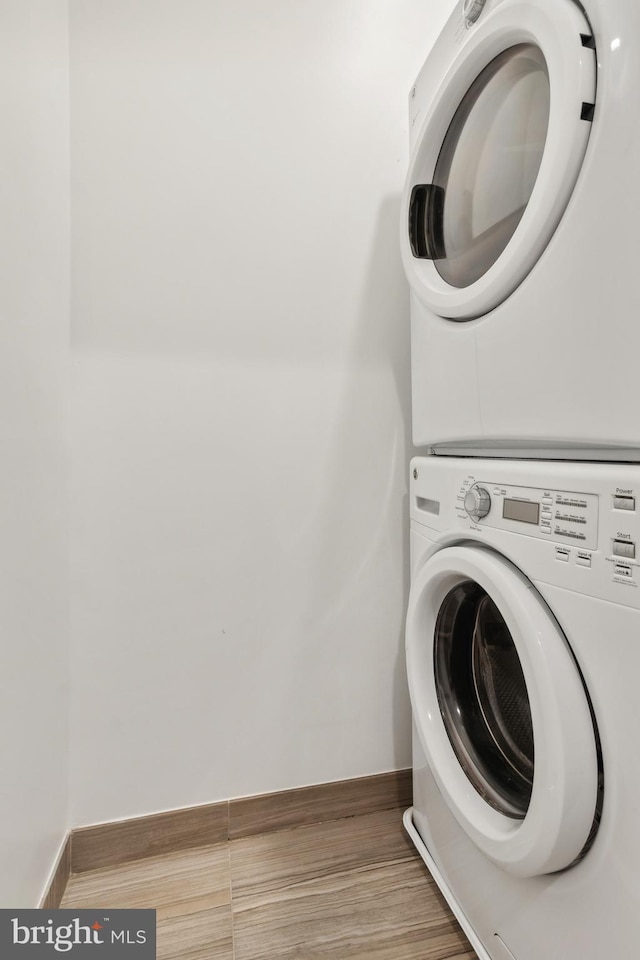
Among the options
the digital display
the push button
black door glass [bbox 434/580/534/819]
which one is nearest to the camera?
the push button

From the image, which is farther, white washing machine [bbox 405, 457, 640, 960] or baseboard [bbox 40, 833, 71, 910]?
baseboard [bbox 40, 833, 71, 910]

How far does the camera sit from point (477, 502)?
2.62 ft

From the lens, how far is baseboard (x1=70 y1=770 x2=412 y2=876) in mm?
1104

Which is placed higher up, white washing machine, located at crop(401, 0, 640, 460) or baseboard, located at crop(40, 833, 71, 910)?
white washing machine, located at crop(401, 0, 640, 460)

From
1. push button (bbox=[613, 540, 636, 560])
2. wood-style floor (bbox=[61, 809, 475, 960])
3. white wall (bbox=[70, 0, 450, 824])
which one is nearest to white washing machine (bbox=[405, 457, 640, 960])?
push button (bbox=[613, 540, 636, 560])

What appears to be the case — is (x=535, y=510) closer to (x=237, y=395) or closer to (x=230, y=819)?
(x=237, y=395)

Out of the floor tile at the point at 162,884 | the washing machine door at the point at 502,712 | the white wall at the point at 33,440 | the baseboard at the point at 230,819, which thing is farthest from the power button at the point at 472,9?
the floor tile at the point at 162,884

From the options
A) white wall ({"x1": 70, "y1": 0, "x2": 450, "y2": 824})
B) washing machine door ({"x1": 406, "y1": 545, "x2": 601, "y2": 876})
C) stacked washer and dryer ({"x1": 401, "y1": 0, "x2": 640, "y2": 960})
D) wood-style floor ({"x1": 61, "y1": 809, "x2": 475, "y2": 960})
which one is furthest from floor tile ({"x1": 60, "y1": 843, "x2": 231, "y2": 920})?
washing machine door ({"x1": 406, "y1": 545, "x2": 601, "y2": 876})

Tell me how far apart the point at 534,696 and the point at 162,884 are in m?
0.92

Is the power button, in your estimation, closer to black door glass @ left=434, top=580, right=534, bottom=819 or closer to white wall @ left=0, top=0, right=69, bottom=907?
white wall @ left=0, top=0, right=69, bottom=907

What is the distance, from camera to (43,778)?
0.93 metres

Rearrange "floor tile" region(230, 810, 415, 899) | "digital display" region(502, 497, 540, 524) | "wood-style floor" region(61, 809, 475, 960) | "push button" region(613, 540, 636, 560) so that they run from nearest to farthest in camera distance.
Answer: "push button" region(613, 540, 636, 560)
"digital display" region(502, 497, 540, 524)
"wood-style floor" region(61, 809, 475, 960)
"floor tile" region(230, 810, 415, 899)

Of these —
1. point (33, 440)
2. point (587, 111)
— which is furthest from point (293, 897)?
point (587, 111)

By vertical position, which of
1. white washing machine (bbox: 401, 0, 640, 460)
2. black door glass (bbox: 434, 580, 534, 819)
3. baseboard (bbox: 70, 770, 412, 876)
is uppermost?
white washing machine (bbox: 401, 0, 640, 460)
